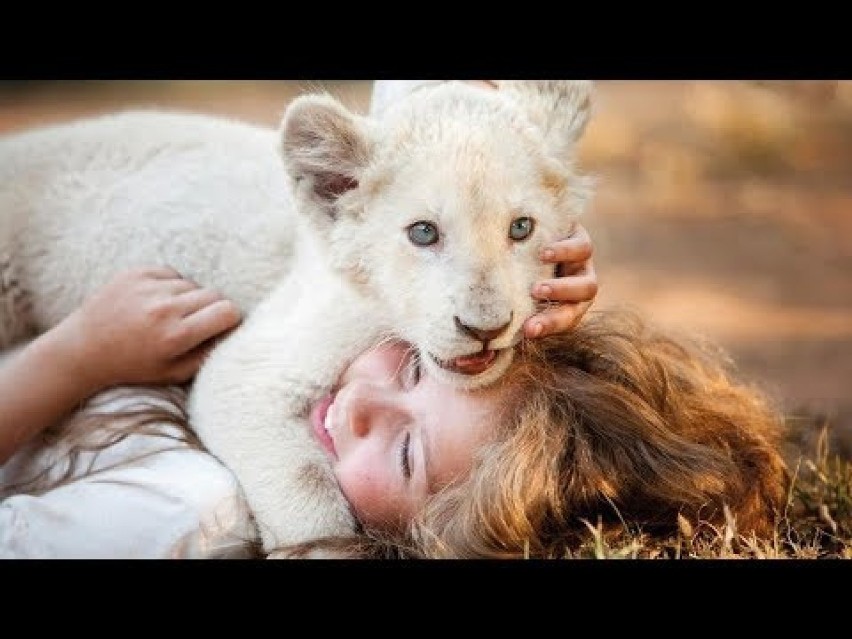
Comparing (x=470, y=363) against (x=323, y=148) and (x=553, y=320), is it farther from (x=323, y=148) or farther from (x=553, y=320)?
(x=323, y=148)

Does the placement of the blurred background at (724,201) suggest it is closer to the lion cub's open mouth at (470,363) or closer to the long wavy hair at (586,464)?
the long wavy hair at (586,464)

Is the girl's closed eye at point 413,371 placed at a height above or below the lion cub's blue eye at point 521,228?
below

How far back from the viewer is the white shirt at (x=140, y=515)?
83.5 inches

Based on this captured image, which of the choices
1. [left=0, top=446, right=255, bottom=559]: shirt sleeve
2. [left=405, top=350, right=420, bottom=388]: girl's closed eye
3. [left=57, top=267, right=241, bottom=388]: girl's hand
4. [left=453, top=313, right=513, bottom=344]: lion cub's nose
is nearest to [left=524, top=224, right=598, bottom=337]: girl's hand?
[left=453, top=313, right=513, bottom=344]: lion cub's nose

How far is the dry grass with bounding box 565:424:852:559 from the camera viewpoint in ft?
7.34

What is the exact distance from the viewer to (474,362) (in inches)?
84.1

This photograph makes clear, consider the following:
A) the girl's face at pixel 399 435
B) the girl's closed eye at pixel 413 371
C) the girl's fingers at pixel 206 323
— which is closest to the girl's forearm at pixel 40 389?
the girl's fingers at pixel 206 323

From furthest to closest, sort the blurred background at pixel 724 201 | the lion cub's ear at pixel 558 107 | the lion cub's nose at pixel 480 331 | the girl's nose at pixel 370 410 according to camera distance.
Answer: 1. the blurred background at pixel 724 201
2. the lion cub's ear at pixel 558 107
3. the girl's nose at pixel 370 410
4. the lion cub's nose at pixel 480 331

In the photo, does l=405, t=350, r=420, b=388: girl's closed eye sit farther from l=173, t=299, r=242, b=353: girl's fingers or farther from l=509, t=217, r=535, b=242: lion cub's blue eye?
l=173, t=299, r=242, b=353: girl's fingers

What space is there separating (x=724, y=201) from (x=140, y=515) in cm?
199

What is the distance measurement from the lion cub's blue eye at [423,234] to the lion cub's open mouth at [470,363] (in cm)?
20

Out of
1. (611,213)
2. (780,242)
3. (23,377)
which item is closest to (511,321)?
(23,377)

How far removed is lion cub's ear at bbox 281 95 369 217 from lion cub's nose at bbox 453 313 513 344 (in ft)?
1.33
